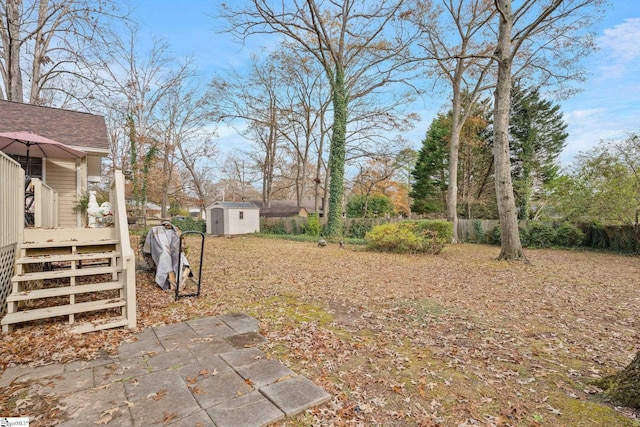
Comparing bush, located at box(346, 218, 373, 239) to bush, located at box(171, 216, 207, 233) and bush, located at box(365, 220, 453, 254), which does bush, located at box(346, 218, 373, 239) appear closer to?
bush, located at box(365, 220, 453, 254)

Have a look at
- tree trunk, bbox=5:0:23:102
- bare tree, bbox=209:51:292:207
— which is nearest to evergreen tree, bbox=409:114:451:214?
bare tree, bbox=209:51:292:207

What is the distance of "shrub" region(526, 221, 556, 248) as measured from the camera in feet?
45.0

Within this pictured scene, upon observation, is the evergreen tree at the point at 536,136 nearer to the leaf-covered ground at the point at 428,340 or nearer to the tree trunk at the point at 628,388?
the leaf-covered ground at the point at 428,340

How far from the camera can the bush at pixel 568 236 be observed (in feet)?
43.2

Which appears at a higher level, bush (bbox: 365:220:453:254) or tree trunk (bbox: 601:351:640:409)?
bush (bbox: 365:220:453:254)

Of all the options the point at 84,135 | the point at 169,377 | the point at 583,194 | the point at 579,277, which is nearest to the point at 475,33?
the point at 583,194

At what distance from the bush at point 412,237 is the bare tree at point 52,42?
11.9m

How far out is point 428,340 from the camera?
3.42 meters

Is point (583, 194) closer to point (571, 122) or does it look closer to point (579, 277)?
point (579, 277)

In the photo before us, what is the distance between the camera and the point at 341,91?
15.6m

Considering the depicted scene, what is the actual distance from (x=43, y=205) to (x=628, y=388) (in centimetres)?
847

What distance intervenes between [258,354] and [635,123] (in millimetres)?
14983

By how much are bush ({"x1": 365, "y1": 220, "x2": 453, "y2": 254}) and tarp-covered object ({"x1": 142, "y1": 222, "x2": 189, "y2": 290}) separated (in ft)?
25.1

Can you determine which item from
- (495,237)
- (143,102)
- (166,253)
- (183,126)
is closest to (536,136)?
(495,237)
